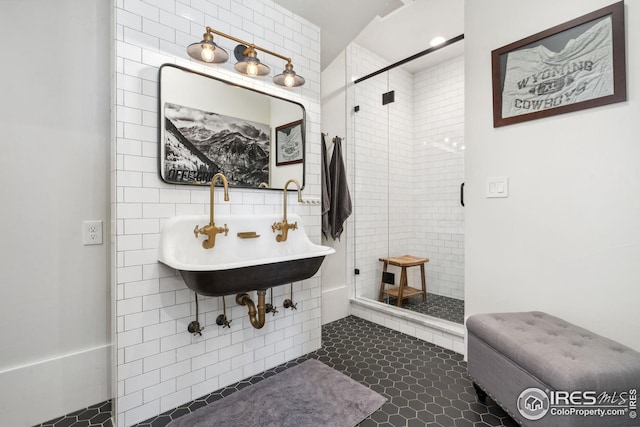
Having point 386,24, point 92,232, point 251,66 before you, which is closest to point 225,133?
point 251,66

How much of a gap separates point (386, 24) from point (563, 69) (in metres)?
1.70

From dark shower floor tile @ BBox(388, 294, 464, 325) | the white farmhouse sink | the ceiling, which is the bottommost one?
dark shower floor tile @ BBox(388, 294, 464, 325)

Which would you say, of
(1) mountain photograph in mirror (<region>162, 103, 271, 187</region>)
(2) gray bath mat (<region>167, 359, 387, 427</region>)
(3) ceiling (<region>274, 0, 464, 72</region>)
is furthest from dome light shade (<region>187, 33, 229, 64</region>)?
(2) gray bath mat (<region>167, 359, 387, 427</region>)

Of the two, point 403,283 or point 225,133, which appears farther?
point 403,283

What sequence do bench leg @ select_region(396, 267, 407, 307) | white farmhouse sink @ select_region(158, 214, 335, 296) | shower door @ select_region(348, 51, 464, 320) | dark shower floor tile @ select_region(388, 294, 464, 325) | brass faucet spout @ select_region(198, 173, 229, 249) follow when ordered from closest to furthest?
white farmhouse sink @ select_region(158, 214, 335, 296)
brass faucet spout @ select_region(198, 173, 229, 249)
dark shower floor tile @ select_region(388, 294, 464, 325)
bench leg @ select_region(396, 267, 407, 307)
shower door @ select_region(348, 51, 464, 320)

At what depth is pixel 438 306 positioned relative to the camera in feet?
9.35

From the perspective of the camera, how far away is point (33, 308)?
1494 mm

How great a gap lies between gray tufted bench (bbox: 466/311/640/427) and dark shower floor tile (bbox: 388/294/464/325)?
100 cm

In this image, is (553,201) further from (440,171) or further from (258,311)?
(258,311)

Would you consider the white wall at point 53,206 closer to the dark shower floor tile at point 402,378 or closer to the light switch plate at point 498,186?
the dark shower floor tile at point 402,378

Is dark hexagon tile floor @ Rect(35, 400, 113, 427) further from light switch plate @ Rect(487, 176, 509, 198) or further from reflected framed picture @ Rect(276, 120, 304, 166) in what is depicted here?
light switch plate @ Rect(487, 176, 509, 198)

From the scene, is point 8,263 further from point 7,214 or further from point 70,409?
point 70,409

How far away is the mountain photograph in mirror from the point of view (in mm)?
1617

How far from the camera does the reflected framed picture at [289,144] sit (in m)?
2.07
